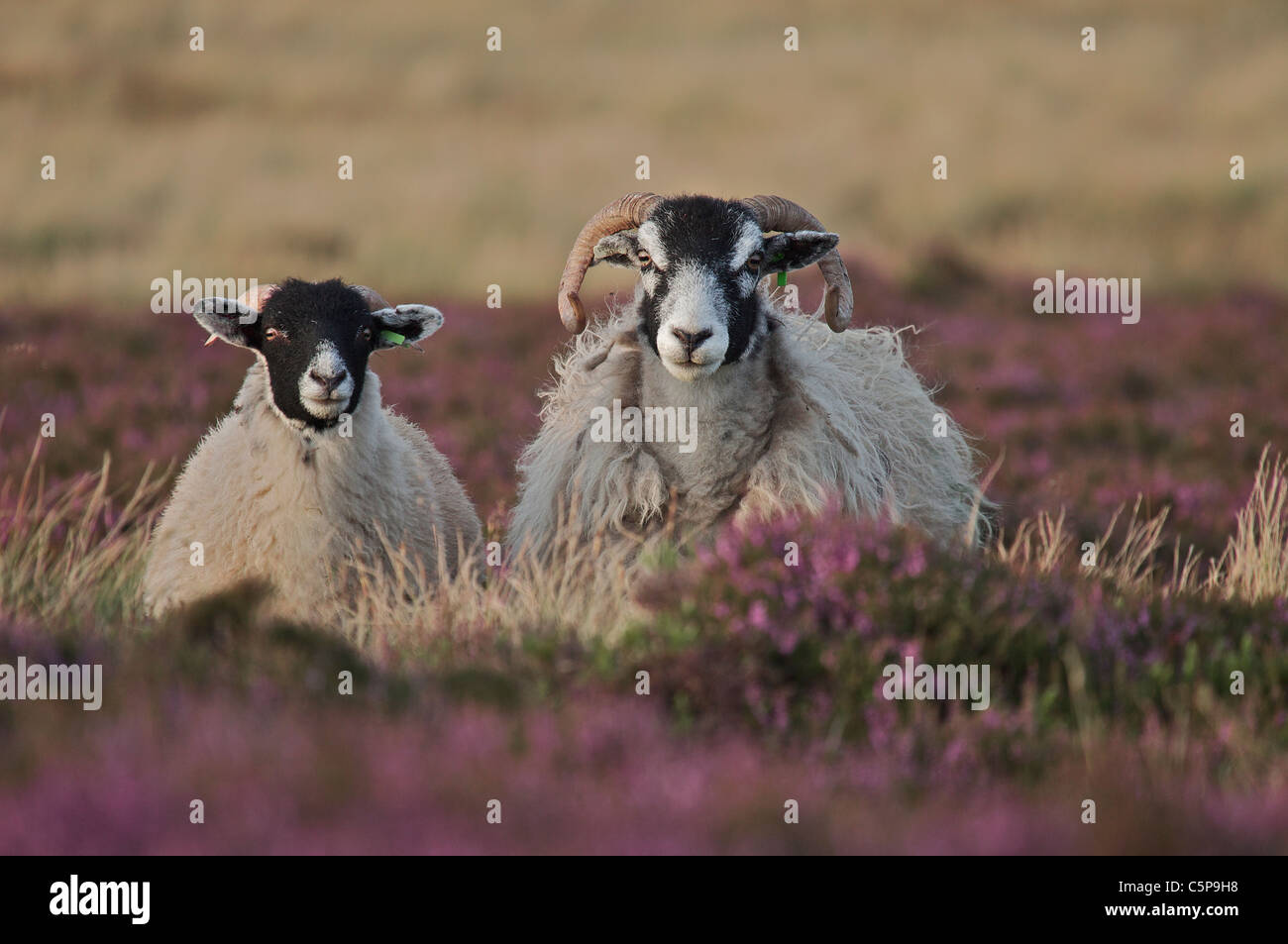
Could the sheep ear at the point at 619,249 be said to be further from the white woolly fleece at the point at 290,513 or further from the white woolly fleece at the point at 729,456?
the white woolly fleece at the point at 290,513

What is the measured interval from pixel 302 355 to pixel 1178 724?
15.3 ft

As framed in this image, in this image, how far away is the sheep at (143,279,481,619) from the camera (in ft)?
25.6

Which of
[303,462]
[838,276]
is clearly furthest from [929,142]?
[303,462]

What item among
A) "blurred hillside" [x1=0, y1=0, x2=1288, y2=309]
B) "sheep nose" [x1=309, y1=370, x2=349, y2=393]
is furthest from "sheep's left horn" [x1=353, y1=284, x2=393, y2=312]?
"blurred hillside" [x1=0, y1=0, x2=1288, y2=309]

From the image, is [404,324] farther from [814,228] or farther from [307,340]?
[814,228]

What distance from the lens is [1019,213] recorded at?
2967cm

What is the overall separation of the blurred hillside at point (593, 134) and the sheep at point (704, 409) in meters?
12.4

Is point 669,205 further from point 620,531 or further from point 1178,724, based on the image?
point 1178,724

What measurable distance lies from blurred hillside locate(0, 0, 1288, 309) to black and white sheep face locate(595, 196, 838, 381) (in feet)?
43.0

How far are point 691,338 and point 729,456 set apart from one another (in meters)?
0.99

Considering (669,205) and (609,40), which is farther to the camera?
(609,40)

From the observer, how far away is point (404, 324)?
8.51 meters

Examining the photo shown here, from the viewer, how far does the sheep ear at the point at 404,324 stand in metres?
8.45

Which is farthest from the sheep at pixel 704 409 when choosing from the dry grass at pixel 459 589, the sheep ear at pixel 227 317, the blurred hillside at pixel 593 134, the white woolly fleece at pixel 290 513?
the blurred hillside at pixel 593 134
